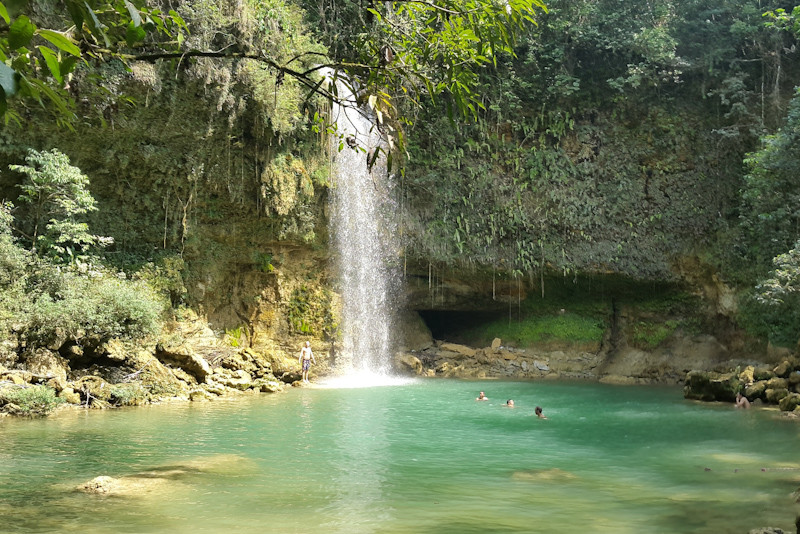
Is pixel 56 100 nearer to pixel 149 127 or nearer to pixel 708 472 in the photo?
pixel 708 472

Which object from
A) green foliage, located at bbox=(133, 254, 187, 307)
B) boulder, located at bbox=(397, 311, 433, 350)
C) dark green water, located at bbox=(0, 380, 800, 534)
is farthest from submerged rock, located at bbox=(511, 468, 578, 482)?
boulder, located at bbox=(397, 311, 433, 350)

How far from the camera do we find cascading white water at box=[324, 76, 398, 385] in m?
19.3

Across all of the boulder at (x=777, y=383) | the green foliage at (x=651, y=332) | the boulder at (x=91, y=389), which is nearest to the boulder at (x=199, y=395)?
the boulder at (x=91, y=389)

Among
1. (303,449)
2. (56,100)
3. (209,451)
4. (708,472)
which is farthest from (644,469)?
(56,100)

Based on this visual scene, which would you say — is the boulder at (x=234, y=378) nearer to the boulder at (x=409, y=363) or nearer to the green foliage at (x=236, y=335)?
the green foliage at (x=236, y=335)

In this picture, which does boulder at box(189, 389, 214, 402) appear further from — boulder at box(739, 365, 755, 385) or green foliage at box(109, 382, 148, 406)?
boulder at box(739, 365, 755, 385)

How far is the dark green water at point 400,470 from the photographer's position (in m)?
5.48

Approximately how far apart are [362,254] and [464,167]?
513 centimetres

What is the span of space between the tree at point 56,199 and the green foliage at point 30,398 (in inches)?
140

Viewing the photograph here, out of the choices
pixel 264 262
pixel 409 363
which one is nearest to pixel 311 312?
pixel 264 262

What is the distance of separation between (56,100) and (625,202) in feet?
73.7

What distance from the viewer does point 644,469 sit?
770 centimetres

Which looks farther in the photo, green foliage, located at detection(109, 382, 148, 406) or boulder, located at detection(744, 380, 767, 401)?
boulder, located at detection(744, 380, 767, 401)

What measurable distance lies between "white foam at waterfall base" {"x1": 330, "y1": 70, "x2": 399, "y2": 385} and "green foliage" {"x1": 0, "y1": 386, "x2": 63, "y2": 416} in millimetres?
8862
